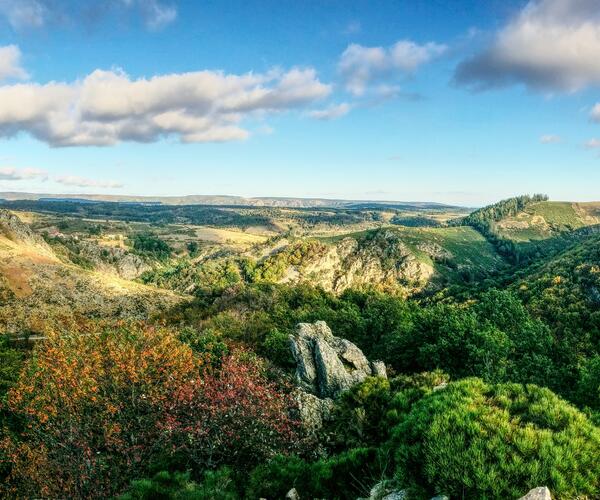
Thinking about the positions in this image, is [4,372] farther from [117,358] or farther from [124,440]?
[124,440]

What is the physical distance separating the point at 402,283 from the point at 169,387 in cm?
14897

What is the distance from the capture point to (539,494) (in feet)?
24.7

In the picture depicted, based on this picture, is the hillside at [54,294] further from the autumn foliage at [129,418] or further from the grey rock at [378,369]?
the grey rock at [378,369]

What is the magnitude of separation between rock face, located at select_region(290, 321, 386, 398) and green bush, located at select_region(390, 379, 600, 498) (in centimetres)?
1846

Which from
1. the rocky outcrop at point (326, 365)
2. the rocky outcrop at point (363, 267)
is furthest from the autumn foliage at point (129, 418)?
the rocky outcrop at point (363, 267)

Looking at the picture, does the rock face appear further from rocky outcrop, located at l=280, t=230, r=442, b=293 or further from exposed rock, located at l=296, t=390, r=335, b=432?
rocky outcrop, located at l=280, t=230, r=442, b=293

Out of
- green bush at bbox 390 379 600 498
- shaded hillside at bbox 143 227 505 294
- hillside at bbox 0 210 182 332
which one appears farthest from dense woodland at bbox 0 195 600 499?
shaded hillside at bbox 143 227 505 294

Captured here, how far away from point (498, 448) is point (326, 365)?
21742 mm

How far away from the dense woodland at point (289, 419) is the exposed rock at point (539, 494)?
1.04 feet

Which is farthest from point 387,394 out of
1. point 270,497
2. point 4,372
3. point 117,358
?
point 4,372

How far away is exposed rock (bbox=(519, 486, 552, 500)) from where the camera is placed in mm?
7486

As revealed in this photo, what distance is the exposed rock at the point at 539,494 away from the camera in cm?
749

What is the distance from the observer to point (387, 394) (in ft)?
64.6

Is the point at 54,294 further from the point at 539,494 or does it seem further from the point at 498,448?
the point at 539,494
